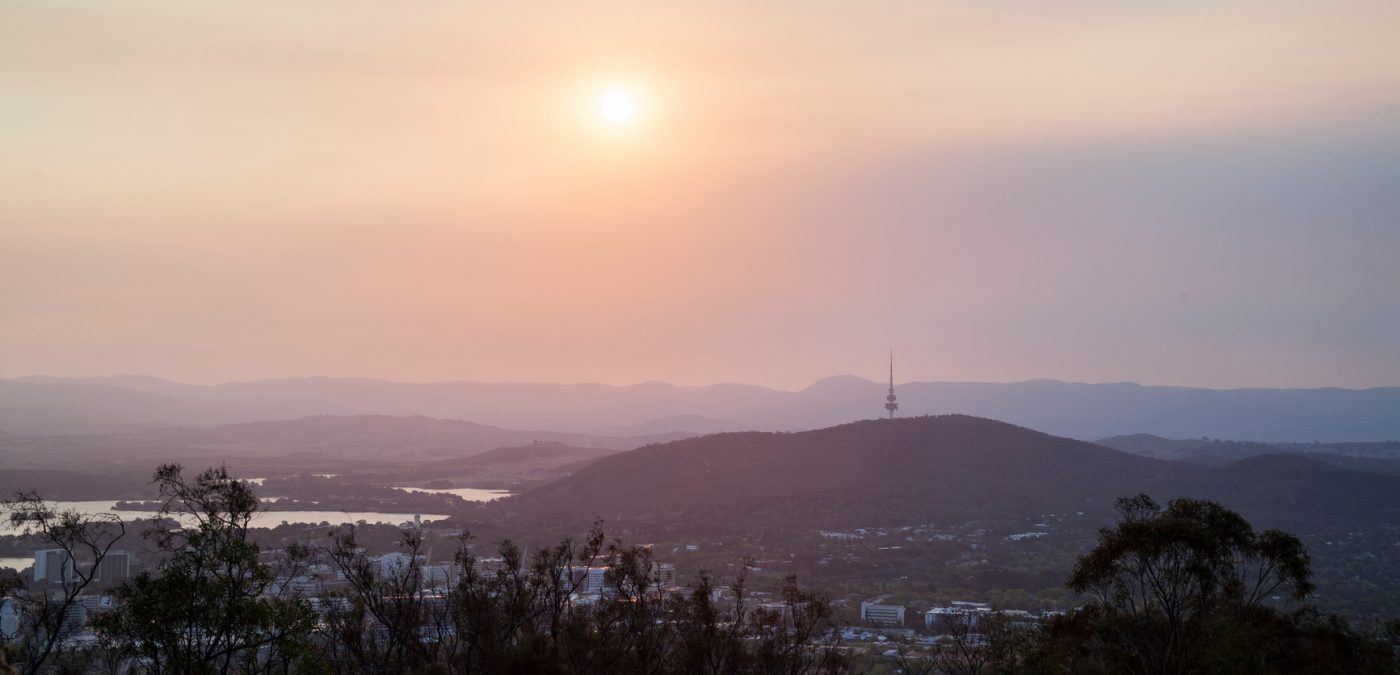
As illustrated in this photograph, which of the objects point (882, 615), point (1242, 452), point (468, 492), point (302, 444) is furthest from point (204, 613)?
point (302, 444)

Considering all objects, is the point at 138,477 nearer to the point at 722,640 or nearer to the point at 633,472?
the point at 633,472

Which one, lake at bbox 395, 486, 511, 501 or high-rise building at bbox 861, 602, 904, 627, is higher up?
high-rise building at bbox 861, 602, 904, 627

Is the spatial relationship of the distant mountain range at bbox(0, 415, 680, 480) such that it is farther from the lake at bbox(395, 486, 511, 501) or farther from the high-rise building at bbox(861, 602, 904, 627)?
the high-rise building at bbox(861, 602, 904, 627)

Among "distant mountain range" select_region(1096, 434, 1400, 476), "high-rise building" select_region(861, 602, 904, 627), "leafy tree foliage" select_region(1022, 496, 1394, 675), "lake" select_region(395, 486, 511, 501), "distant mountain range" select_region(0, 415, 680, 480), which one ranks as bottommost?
"lake" select_region(395, 486, 511, 501)

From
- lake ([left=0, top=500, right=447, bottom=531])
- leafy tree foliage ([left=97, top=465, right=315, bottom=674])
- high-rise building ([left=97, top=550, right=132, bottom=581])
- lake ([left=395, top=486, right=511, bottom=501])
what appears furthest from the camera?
lake ([left=395, top=486, right=511, bottom=501])

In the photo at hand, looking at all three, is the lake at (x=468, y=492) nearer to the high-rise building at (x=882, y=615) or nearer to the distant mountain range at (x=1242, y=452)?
the high-rise building at (x=882, y=615)

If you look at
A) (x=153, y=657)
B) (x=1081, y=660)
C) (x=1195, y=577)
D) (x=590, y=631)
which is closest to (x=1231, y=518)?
(x=1195, y=577)

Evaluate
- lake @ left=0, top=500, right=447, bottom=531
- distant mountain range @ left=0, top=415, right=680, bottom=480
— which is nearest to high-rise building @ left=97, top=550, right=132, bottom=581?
lake @ left=0, top=500, right=447, bottom=531

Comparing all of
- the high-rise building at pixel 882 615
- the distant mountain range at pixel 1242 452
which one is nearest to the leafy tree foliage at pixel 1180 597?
the high-rise building at pixel 882 615

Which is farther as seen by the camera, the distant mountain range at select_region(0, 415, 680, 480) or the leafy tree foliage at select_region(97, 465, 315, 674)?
the distant mountain range at select_region(0, 415, 680, 480)
